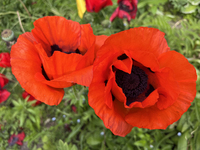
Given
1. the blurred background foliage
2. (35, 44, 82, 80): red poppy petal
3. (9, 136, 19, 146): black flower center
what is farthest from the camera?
(9, 136, 19, 146): black flower center

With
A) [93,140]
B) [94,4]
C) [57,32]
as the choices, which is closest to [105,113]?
[57,32]

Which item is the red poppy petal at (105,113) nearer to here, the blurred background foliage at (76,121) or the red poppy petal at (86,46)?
the red poppy petal at (86,46)

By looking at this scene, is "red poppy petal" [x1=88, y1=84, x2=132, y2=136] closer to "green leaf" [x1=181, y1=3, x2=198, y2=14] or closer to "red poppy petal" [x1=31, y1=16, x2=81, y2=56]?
"red poppy petal" [x1=31, y1=16, x2=81, y2=56]

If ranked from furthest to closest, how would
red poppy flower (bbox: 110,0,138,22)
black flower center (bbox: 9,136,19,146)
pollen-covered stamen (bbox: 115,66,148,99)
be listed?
red poppy flower (bbox: 110,0,138,22) < black flower center (bbox: 9,136,19,146) < pollen-covered stamen (bbox: 115,66,148,99)

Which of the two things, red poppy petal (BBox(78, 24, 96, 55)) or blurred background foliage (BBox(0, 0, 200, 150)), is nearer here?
red poppy petal (BBox(78, 24, 96, 55))

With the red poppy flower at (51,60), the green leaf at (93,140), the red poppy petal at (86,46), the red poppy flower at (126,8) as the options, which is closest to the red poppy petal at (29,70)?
the red poppy flower at (51,60)

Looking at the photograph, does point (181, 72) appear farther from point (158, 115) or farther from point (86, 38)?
point (86, 38)

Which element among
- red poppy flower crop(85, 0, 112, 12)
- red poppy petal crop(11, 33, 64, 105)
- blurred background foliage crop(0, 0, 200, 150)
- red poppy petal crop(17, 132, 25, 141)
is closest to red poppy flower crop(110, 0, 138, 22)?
blurred background foliage crop(0, 0, 200, 150)
